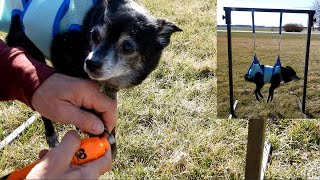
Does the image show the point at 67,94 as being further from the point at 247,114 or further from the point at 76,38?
the point at 247,114

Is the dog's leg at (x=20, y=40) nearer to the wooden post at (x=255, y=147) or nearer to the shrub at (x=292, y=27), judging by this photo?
the wooden post at (x=255, y=147)

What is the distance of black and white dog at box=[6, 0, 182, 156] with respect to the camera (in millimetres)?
1997

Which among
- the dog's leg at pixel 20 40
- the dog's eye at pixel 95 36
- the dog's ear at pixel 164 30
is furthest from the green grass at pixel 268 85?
the dog's leg at pixel 20 40

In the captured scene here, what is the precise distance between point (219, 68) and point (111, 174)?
89 centimetres

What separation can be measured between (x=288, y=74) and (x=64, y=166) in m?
1.14

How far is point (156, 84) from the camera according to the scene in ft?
11.8

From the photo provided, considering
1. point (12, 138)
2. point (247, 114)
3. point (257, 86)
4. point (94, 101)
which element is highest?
point (94, 101)

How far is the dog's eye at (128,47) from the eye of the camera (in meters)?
2.03

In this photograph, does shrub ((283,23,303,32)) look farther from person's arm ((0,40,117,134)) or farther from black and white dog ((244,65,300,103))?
person's arm ((0,40,117,134))

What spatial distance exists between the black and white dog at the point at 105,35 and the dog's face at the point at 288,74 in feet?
1.73

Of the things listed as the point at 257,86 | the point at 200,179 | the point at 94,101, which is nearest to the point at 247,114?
the point at 257,86

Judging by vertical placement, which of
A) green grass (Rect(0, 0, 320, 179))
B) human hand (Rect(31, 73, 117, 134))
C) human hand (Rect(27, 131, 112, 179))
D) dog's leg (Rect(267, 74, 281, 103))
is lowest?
green grass (Rect(0, 0, 320, 179))

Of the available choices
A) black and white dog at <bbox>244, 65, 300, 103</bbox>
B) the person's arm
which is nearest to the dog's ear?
black and white dog at <bbox>244, 65, 300, 103</bbox>

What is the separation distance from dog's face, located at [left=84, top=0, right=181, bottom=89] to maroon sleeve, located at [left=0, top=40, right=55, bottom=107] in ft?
1.08
